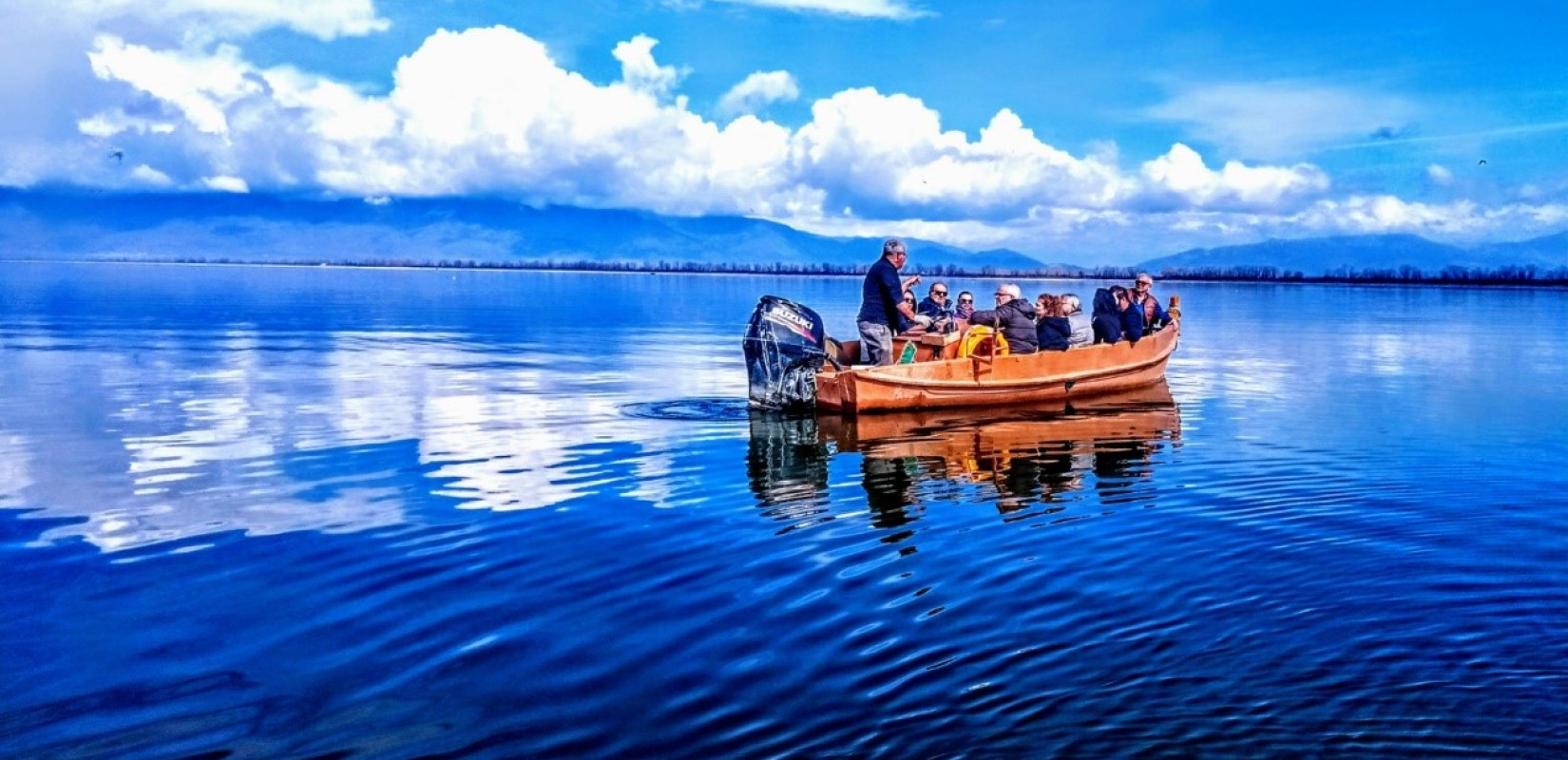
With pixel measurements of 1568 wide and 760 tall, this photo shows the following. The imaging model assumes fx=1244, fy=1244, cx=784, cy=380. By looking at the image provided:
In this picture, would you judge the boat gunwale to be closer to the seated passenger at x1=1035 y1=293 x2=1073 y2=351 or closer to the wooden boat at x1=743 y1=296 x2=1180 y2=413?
the wooden boat at x1=743 y1=296 x2=1180 y2=413

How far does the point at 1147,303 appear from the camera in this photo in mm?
27891

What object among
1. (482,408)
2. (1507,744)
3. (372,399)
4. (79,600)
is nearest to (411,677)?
(79,600)

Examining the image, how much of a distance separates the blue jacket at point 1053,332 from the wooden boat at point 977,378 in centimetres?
25

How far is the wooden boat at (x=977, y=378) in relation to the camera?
826 inches

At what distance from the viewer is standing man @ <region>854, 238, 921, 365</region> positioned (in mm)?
21500

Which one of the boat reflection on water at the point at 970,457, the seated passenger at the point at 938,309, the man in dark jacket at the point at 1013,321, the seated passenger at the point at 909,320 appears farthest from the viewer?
the seated passenger at the point at 938,309

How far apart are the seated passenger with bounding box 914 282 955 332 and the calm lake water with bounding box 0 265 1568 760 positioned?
267cm

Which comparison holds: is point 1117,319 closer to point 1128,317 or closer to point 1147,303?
point 1128,317

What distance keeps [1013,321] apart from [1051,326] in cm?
104

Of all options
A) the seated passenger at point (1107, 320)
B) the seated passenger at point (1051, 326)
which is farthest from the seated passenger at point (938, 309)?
the seated passenger at point (1107, 320)

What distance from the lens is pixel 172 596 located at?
955 centimetres

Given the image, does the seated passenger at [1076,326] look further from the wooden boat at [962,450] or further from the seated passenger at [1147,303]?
the seated passenger at [1147,303]

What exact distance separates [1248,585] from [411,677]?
6.43m

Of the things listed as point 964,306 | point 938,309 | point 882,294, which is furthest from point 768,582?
point 964,306
